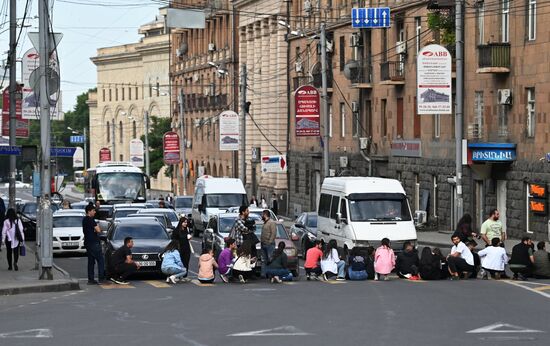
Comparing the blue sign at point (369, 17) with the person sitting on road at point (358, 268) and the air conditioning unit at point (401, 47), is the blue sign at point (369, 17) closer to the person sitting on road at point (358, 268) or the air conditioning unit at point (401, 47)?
the air conditioning unit at point (401, 47)

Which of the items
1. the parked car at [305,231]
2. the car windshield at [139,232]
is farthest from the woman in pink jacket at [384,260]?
the parked car at [305,231]

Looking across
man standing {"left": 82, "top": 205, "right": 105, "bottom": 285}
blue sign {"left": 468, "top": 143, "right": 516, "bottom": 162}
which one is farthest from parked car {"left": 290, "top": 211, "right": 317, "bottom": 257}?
man standing {"left": 82, "top": 205, "right": 105, "bottom": 285}

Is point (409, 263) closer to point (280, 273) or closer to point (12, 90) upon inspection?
point (280, 273)

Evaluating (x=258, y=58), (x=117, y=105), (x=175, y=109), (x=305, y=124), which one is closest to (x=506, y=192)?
(x=305, y=124)

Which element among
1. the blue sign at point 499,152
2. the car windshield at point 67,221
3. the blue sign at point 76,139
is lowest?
the car windshield at point 67,221

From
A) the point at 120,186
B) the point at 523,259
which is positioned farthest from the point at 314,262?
the point at 120,186

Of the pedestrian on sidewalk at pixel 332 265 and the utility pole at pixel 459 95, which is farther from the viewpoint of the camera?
the utility pole at pixel 459 95

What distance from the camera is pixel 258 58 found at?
9050 centimetres

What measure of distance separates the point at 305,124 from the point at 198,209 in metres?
6.54

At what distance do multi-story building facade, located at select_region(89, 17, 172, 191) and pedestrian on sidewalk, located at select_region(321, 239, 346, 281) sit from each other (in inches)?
3617

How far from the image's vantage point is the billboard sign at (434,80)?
46.6 m

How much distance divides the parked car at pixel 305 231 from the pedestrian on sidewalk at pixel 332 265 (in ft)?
20.7

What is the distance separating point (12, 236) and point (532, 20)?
21.2m

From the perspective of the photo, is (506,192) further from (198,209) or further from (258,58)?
(258,58)
